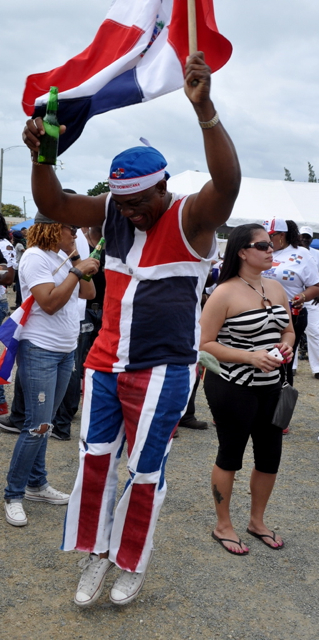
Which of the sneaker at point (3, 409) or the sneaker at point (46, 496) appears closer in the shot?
the sneaker at point (46, 496)

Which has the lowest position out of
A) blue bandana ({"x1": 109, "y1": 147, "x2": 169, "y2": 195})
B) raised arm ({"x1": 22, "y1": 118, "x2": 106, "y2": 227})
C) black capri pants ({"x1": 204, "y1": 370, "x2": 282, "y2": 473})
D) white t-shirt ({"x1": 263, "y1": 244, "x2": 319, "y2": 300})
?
black capri pants ({"x1": 204, "y1": 370, "x2": 282, "y2": 473})

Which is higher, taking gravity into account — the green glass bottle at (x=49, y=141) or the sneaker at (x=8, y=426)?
the green glass bottle at (x=49, y=141)

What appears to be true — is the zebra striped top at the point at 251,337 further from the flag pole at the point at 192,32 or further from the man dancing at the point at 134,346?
the flag pole at the point at 192,32

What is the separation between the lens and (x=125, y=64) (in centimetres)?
310

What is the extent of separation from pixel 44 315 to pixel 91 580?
66.1 inches

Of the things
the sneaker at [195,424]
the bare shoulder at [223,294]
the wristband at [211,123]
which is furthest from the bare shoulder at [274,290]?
the sneaker at [195,424]

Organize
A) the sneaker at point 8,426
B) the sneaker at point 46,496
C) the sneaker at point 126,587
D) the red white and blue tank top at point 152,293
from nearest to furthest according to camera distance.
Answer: the red white and blue tank top at point 152,293
the sneaker at point 126,587
the sneaker at point 46,496
the sneaker at point 8,426

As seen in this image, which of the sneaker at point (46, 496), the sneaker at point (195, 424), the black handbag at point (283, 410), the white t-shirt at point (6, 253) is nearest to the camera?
the black handbag at point (283, 410)

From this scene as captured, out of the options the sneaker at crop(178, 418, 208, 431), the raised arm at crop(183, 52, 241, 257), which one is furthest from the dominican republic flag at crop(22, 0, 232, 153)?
the sneaker at crop(178, 418, 208, 431)

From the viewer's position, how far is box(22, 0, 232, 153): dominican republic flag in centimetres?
302

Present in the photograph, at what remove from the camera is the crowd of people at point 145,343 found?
2756mm

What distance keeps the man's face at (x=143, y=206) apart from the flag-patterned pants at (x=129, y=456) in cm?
68

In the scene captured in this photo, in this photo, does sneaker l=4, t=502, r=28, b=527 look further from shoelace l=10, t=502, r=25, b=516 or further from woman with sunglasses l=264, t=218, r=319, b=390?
woman with sunglasses l=264, t=218, r=319, b=390

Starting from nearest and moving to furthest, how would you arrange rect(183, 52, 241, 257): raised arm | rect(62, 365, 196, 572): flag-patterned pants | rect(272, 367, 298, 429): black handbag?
rect(183, 52, 241, 257): raised arm < rect(62, 365, 196, 572): flag-patterned pants < rect(272, 367, 298, 429): black handbag
